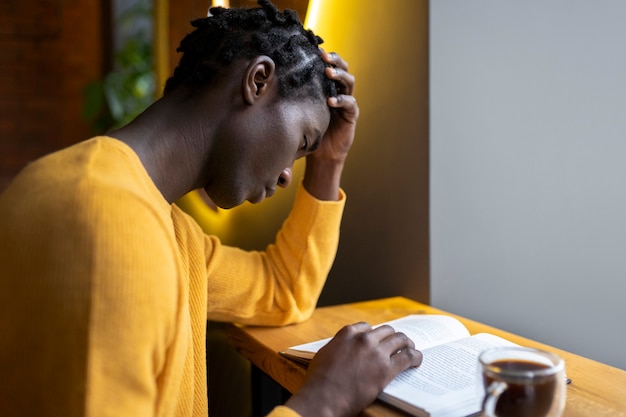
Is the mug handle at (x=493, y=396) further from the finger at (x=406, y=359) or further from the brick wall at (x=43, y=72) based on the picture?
the brick wall at (x=43, y=72)

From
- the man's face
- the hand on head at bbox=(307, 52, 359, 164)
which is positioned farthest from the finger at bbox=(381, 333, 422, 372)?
the hand on head at bbox=(307, 52, 359, 164)

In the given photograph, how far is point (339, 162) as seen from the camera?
1210 mm

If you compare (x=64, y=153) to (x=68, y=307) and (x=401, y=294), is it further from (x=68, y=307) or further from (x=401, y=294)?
(x=401, y=294)

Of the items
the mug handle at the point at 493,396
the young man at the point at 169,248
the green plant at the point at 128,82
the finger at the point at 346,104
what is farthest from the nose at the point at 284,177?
the green plant at the point at 128,82

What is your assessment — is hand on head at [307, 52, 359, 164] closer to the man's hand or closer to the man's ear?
the man's hand

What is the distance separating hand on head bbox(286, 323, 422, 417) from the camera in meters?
0.74

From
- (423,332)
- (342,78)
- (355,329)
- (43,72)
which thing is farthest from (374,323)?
(43,72)

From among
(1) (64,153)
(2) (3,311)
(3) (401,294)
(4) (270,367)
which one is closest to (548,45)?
(3) (401,294)

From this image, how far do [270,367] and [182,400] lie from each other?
21 centimetres

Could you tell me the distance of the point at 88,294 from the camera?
2.00 ft

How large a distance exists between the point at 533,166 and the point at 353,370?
0.65m

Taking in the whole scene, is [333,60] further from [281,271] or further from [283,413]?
[283,413]

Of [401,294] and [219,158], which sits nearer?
[219,158]

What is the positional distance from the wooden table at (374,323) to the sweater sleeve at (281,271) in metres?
0.03
